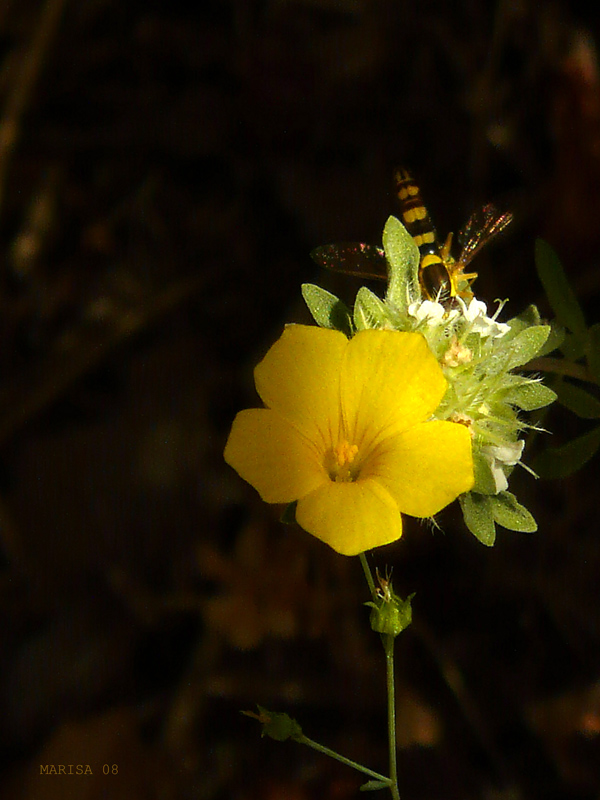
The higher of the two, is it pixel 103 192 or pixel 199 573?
pixel 103 192

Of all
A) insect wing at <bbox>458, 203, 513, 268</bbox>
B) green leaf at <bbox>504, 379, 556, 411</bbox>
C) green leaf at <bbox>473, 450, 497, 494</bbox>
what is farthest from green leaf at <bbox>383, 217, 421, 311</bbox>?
green leaf at <bbox>473, 450, 497, 494</bbox>

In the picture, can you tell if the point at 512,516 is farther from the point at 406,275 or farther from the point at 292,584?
the point at 292,584

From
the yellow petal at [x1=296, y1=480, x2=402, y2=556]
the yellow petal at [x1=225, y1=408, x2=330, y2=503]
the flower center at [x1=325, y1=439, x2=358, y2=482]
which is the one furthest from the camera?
the flower center at [x1=325, y1=439, x2=358, y2=482]

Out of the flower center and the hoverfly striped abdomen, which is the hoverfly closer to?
the hoverfly striped abdomen

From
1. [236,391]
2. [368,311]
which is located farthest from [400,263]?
[236,391]

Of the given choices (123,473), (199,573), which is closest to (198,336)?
(123,473)

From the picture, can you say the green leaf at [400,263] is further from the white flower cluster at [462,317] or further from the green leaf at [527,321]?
the green leaf at [527,321]
